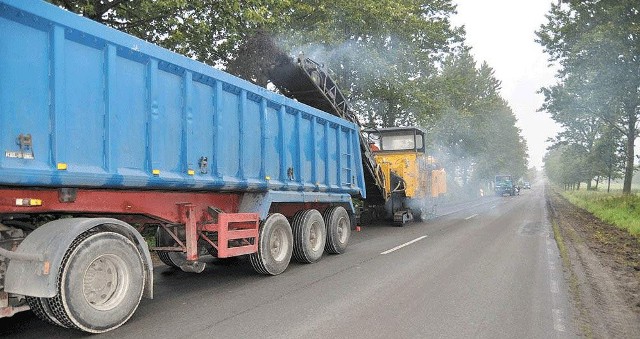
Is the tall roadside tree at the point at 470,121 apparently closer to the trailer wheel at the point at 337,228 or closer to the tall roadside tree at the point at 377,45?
the tall roadside tree at the point at 377,45

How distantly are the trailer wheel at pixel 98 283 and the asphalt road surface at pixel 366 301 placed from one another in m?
0.21

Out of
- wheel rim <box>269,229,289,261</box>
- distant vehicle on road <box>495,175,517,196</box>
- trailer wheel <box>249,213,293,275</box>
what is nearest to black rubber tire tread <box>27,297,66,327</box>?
trailer wheel <box>249,213,293,275</box>

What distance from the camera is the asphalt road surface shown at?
13.8 feet

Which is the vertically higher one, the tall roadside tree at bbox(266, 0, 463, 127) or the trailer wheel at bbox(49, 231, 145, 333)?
the tall roadside tree at bbox(266, 0, 463, 127)

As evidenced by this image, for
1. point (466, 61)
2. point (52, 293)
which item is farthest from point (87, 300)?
point (466, 61)

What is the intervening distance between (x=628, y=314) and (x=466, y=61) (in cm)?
4263

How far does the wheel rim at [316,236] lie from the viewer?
8219mm

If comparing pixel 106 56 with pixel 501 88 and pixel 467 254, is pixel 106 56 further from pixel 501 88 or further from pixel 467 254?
pixel 501 88

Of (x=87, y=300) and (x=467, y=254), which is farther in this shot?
(x=467, y=254)

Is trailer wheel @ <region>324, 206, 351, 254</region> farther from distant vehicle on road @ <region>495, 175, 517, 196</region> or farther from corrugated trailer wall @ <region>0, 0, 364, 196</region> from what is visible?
distant vehicle on road @ <region>495, 175, 517, 196</region>

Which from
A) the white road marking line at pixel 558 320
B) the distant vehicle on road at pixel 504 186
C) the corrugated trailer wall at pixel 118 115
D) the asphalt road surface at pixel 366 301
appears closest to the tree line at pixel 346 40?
the corrugated trailer wall at pixel 118 115

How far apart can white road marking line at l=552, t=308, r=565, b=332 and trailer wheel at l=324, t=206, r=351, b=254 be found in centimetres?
463

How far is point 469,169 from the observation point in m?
52.5

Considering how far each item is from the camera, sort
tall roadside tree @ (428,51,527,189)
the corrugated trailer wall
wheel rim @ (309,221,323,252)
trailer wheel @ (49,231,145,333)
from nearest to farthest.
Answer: the corrugated trailer wall → trailer wheel @ (49,231,145,333) → wheel rim @ (309,221,323,252) → tall roadside tree @ (428,51,527,189)
